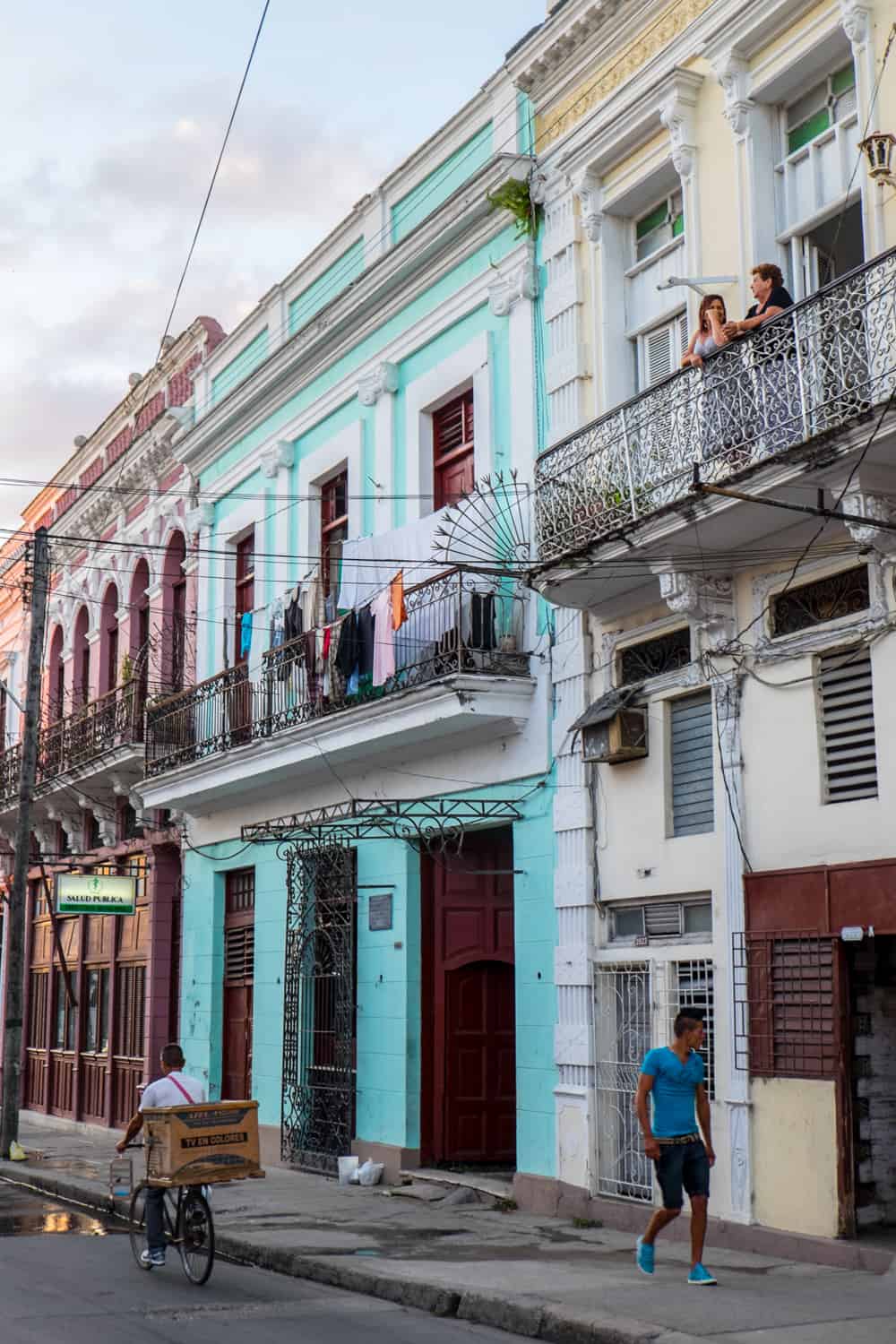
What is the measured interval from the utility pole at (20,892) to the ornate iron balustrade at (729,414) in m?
8.95

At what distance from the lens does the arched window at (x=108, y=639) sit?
25.7m

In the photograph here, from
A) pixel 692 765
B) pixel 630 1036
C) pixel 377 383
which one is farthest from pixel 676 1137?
pixel 377 383

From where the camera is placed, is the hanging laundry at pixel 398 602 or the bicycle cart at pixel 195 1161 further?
the hanging laundry at pixel 398 602

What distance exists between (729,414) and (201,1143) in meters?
6.02

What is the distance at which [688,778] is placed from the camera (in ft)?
40.0

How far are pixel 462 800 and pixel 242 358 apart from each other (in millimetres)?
8974

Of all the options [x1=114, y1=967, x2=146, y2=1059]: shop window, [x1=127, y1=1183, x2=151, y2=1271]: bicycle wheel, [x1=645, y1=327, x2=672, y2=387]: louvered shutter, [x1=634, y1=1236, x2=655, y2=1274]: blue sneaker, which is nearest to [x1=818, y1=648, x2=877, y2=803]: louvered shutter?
[x1=634, y1=1236, x2=655, y2=1274]: blue sneaker

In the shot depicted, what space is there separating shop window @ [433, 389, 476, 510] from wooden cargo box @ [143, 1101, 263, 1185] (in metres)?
7.09

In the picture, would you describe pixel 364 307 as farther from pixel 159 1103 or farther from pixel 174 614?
pixel 159 1103

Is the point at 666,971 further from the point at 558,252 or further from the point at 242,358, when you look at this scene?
the point at 242,358

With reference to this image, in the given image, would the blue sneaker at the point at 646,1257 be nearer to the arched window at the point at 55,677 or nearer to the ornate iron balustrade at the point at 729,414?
the ornate iron balustrade at the point at 729,414

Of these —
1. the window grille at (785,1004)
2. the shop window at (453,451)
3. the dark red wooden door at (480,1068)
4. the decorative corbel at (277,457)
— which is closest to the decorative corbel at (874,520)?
the window grille at (785,1004)

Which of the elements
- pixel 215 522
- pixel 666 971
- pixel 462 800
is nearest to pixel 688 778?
pixel 666 971

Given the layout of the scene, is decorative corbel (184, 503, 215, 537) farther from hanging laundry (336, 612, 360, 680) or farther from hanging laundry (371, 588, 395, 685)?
hanging laundry (371, 588, 395, 685)
